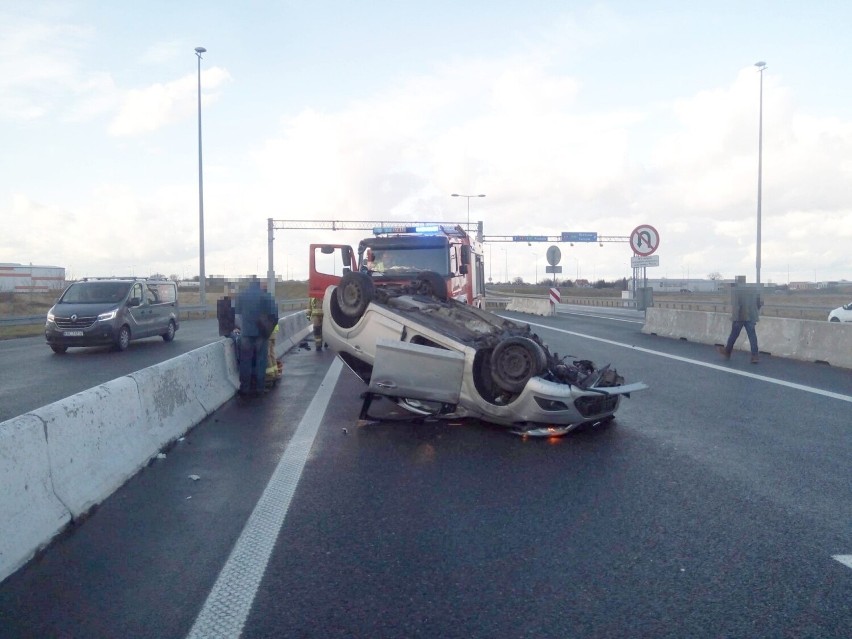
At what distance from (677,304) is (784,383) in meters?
36.5

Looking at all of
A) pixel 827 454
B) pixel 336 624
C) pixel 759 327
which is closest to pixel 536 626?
pixel 336 624

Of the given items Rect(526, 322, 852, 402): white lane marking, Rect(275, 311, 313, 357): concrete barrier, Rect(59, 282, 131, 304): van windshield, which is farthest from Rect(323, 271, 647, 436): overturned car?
Rect(59, 282, 131, 304): van windshield

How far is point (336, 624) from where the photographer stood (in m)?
3.83

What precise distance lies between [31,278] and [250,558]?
70.3 meters

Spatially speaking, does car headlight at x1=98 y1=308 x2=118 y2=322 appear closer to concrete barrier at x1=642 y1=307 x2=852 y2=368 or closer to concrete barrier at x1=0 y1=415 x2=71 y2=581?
concrete barrier at x1=0 y1=415 x2=71 y2=581

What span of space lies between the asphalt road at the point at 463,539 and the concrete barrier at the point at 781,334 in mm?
7223

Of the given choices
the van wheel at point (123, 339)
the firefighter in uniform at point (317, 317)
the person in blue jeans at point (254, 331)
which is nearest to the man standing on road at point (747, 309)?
the firefighter in uniform at point (317, 317)

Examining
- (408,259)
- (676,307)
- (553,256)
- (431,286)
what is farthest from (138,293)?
(676,307)

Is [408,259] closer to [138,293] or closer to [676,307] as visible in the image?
[138,293]

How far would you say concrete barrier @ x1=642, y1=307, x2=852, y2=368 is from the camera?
50.3 feet

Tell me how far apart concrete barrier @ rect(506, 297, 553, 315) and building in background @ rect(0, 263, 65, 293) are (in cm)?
3818

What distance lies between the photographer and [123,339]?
20125 mm

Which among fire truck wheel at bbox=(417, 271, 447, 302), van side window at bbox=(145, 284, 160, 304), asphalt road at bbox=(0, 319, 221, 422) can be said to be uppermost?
fire truck wheel at bbox=(417, 271, 447, 302)

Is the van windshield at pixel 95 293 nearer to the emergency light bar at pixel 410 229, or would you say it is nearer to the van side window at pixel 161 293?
the van side window at pixel 161 293
